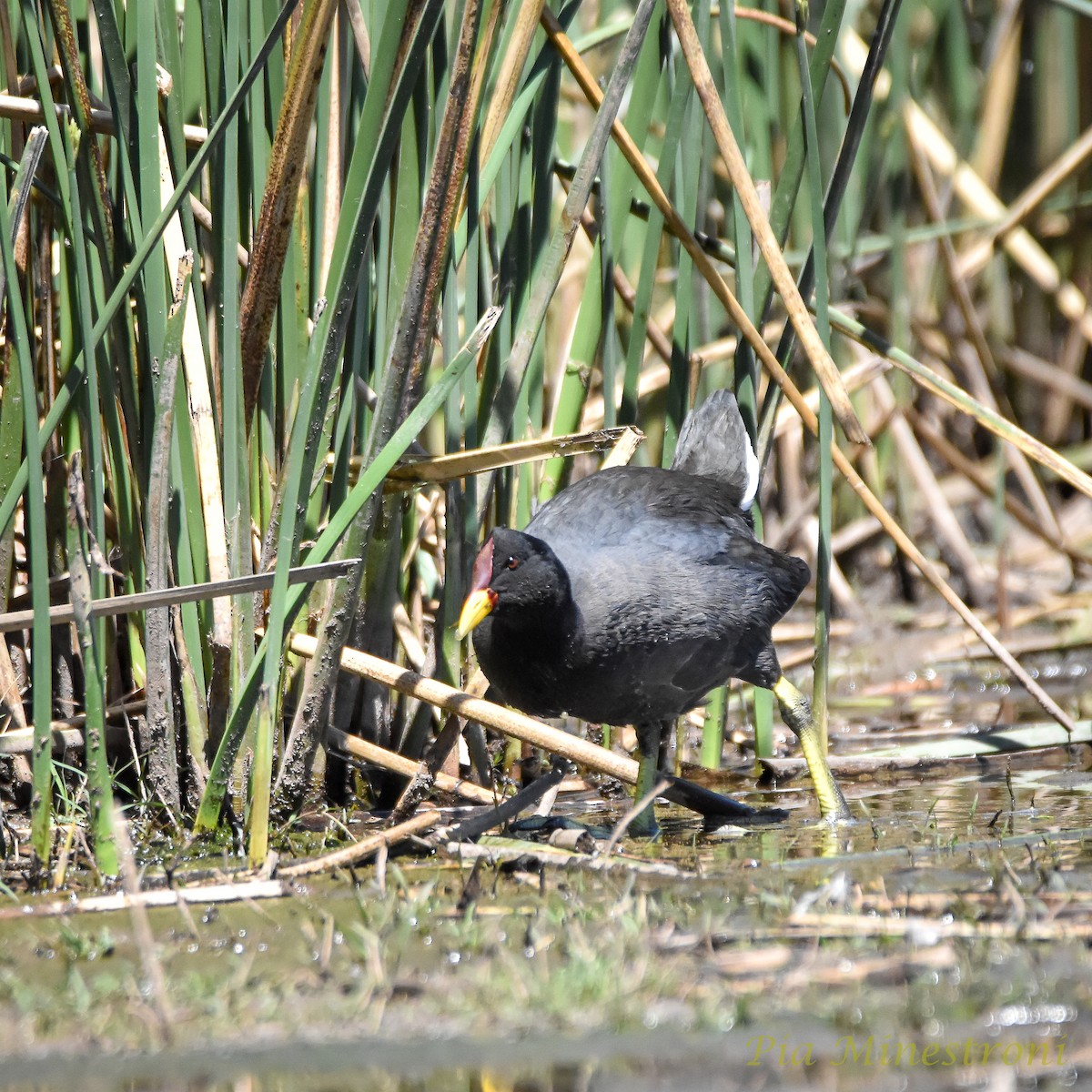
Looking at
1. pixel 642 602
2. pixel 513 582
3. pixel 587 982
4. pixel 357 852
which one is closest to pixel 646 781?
pixel 642 602

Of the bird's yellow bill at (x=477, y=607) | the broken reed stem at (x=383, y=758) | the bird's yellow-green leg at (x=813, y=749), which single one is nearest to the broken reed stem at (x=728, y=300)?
the bird's yellow-green leg at (x=813, y=749)

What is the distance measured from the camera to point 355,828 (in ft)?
9.71

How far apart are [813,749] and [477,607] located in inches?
37.3

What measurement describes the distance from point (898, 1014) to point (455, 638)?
1.60 m

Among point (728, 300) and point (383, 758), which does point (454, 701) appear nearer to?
point (383, 758)

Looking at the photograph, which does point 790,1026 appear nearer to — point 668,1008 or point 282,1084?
point 668,1008

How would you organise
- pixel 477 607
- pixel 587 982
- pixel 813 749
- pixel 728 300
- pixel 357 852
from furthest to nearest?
pixel 813 749 < pixel 728 300 < pixel 477 607 < pixel 357 852 < pixel 587 982

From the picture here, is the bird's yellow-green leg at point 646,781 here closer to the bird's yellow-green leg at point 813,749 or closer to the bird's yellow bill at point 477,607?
the bird's yellow-green leg at point 813,749

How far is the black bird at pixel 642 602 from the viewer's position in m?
2.90

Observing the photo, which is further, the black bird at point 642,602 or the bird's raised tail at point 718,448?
the bird's raised tail at point 718,448

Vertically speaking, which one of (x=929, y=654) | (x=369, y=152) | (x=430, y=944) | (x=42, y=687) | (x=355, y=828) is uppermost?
(x=369, y=152)

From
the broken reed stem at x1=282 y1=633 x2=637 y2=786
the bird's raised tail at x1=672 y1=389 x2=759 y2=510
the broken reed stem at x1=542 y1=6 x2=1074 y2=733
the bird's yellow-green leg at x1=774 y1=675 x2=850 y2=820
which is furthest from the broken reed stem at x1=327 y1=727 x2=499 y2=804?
the broken reed stem at x1=542 y1=6 x2=1074 y2=733

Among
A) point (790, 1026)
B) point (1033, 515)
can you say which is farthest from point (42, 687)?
point (1033, 515)

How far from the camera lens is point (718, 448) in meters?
3.62
